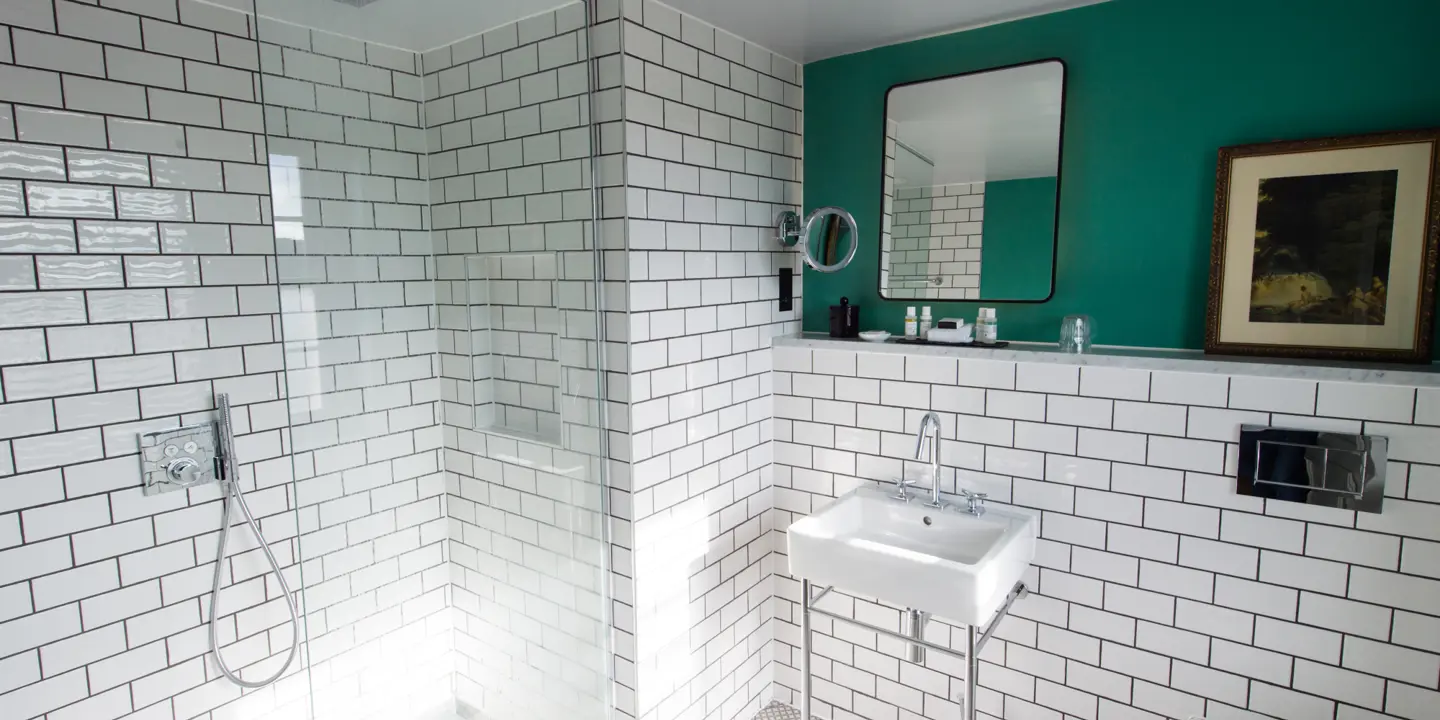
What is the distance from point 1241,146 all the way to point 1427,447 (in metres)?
0.85

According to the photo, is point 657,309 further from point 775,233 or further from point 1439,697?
point 1439,697

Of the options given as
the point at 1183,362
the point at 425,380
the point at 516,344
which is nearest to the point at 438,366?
the point at 425,380

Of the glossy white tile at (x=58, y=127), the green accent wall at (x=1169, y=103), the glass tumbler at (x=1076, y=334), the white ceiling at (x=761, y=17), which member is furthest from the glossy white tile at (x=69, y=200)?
the glass tumbler at (x=1076, y=334)

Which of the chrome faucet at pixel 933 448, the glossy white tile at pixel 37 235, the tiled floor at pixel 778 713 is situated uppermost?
the glossy white tile at pixel 37 235

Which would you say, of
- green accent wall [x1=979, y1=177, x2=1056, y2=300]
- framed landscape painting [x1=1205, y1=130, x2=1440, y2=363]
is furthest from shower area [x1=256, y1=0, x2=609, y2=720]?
framed landscape painting [x1=1205, y1=130, x2=1440, y2=363]

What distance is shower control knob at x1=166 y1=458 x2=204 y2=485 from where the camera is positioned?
188cm

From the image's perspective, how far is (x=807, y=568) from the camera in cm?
199

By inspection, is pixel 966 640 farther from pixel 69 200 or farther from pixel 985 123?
pixel 69 200

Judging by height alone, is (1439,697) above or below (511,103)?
below

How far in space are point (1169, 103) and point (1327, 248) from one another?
1.83ft

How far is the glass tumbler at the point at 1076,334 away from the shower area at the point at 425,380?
1.39 meters

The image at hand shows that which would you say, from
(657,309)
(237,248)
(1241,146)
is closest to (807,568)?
(657,309)

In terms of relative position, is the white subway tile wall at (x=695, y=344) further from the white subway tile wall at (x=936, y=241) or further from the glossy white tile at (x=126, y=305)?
the glossy white tile at (x=126, y=305)

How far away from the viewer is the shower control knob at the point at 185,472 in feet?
6.18
